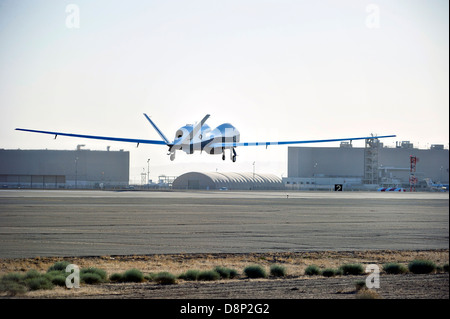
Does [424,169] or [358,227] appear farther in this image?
[424,169]

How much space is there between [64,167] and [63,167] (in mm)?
539

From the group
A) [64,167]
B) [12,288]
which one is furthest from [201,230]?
[64,167]

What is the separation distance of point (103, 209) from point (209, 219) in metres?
17.6

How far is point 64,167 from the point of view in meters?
179

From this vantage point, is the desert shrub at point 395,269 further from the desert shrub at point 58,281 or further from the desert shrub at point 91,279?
the desert shrub at point 58,281

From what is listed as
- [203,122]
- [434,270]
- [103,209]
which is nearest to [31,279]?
[434,270]

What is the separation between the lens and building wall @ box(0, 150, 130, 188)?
584 feet

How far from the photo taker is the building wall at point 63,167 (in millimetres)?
177875

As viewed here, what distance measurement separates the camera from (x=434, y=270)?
32531 millimetres

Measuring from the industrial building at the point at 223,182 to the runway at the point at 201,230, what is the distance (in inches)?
3909

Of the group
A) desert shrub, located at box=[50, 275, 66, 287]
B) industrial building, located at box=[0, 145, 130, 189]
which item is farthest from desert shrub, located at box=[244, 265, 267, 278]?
industrial building, located at box=[0, 145, 130, 189]

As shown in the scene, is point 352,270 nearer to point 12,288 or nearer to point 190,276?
point 190,276

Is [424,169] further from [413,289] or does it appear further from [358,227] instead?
[413,289]

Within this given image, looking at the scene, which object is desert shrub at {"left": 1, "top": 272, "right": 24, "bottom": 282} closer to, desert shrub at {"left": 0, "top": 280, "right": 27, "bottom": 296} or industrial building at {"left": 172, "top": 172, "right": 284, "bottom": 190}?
desert shrub at {"left": 0, "top": 280, "right": 27, "bottom": 296}
